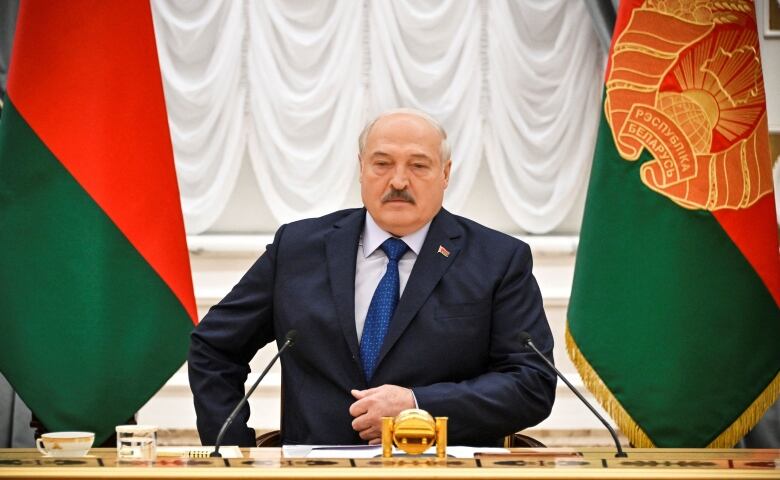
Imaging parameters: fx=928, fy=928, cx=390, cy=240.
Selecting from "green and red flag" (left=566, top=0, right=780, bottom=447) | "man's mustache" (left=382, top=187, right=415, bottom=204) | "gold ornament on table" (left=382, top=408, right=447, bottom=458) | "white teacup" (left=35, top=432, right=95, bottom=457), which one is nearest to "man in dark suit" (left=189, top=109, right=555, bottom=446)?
"man's mustache" (left=382, top=187, right=415, bottom=204)

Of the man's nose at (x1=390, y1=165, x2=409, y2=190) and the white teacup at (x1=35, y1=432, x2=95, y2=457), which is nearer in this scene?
the white teacup at (x1=35, y1=432, x2=95, y2=457)

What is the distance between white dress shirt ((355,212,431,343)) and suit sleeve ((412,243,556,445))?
25 centimetres

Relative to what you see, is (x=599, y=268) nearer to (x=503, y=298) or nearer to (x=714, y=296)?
(x=714, y=296)

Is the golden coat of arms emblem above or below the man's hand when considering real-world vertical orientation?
above

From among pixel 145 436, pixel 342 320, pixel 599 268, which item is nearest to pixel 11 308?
pixel 342 320

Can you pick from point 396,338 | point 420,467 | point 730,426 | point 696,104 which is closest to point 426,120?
point 396,338

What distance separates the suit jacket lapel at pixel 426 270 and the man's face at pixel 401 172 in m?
0.06

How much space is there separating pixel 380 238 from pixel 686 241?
1179mm

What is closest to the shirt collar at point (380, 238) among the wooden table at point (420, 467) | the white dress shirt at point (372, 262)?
the white dress shirt at point (372, 262)

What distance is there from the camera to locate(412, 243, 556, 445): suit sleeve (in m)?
2.25

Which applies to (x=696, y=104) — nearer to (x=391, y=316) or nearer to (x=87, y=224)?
(x=391, y=316)

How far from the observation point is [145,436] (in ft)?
5.74

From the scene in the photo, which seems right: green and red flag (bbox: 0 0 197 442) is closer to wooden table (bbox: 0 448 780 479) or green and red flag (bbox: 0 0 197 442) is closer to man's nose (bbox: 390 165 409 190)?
man's nose (bbox: 390 165 409 190)

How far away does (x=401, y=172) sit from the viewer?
A: 2.49 metres
